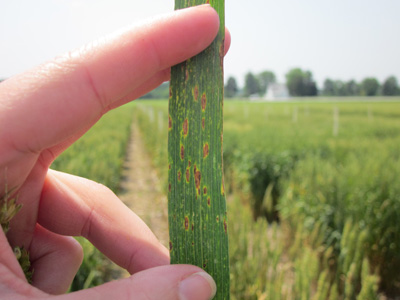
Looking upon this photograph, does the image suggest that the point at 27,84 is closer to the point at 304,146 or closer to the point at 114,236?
the point at 114,236

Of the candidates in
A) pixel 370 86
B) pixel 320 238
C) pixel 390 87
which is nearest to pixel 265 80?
pixel 370 86

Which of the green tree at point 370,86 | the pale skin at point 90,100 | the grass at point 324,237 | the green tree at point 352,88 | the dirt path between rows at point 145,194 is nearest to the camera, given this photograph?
the pale skin at point 90,100

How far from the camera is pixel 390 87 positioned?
227 ft

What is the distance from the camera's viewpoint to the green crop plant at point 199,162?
25.3 inches

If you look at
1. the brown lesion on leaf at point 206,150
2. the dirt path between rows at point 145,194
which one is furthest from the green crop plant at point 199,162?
the dirt path between rows at point 145,194

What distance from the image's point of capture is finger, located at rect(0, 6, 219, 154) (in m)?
0.56

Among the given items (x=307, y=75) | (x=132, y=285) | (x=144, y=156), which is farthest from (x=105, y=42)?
(x=307, y=75)

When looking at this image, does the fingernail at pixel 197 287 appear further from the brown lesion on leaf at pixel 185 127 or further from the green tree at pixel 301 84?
the green tree at pixel 301 84

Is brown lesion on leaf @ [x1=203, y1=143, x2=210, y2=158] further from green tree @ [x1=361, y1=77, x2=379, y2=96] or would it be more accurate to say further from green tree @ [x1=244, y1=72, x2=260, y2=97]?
green tree @ [x1=361, y1=77, x2=379, y2=96]

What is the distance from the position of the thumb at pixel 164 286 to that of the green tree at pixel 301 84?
3310 inches

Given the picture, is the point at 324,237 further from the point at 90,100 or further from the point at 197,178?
the point at 90,100

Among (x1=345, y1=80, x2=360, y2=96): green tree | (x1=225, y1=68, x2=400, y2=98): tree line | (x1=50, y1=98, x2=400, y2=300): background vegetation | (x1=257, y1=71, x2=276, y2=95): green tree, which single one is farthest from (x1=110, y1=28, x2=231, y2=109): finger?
(x1=257, y1=71, x2=276, y2=95): green tree

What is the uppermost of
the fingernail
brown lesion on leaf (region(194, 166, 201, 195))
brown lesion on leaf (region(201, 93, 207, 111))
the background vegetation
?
brown lesion on leaf (region(201, 93, 207, 111))

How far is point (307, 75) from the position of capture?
8288 centimetres
